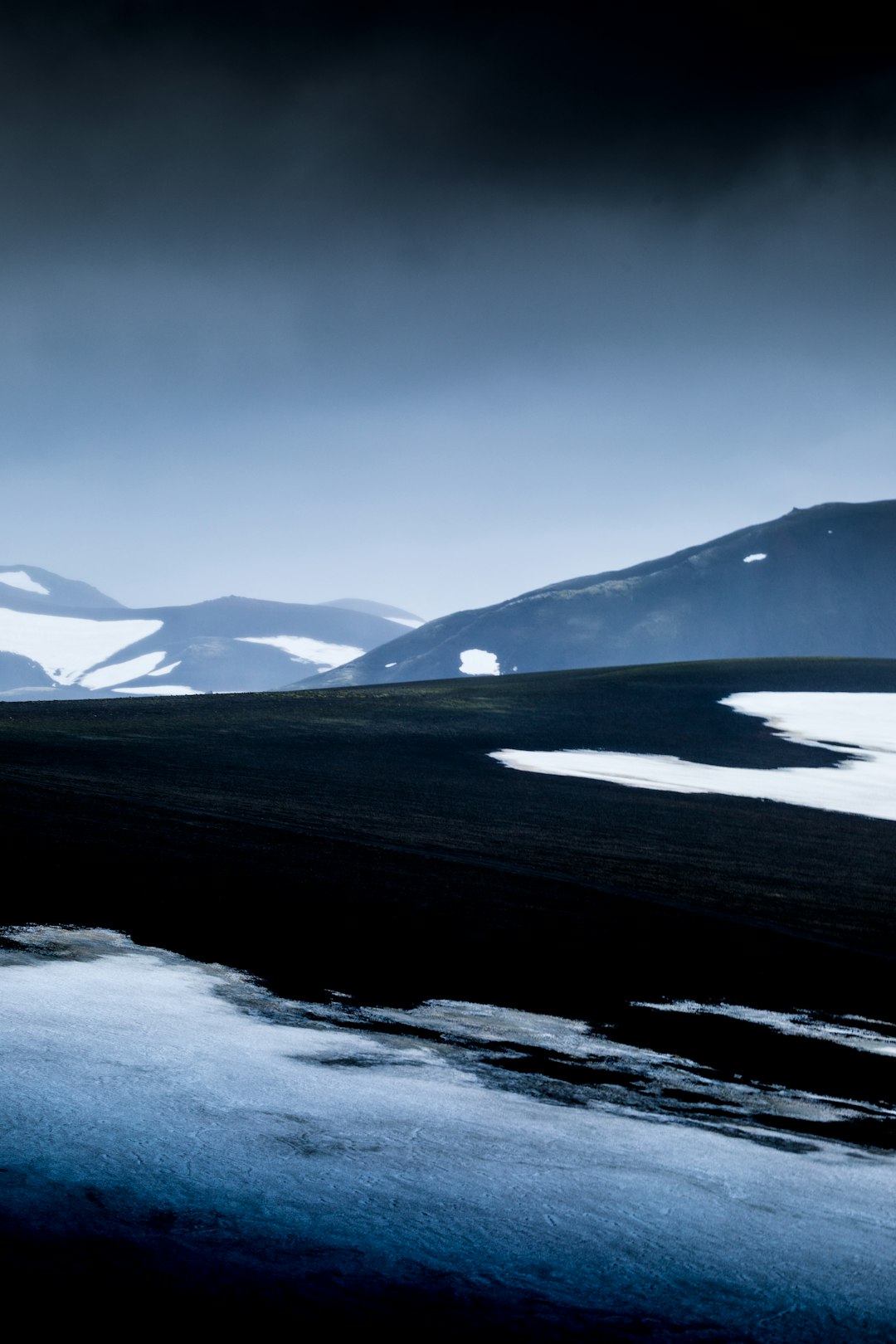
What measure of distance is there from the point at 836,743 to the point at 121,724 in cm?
1787

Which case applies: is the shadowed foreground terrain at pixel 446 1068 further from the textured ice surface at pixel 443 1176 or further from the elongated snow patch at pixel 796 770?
the elongated snow patch at pixel 796 770

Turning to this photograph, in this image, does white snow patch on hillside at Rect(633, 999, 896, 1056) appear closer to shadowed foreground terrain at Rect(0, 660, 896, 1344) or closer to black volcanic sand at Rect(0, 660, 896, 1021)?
shadowed foreground terrain at Rect(0, 660, 896, 1344)

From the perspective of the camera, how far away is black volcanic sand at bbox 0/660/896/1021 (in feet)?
25.4

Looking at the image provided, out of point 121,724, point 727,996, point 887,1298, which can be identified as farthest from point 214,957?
point 121,724

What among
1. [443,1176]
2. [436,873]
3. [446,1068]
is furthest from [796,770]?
[443,1176]

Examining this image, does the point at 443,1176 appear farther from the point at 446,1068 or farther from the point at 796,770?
the point at 796,770

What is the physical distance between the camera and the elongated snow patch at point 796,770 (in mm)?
18766

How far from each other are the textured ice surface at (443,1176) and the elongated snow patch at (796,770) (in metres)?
14.0

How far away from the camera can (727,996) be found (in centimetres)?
745

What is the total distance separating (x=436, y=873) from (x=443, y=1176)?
7089 mm

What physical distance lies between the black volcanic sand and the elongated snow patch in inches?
38.5

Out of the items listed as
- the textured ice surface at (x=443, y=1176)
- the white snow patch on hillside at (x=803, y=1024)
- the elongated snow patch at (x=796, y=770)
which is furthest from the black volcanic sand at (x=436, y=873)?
the textured ice surface at (x=443, y=1176)

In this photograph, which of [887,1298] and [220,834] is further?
[220,834]

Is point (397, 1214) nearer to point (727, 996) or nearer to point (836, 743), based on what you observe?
point (727, 996)
